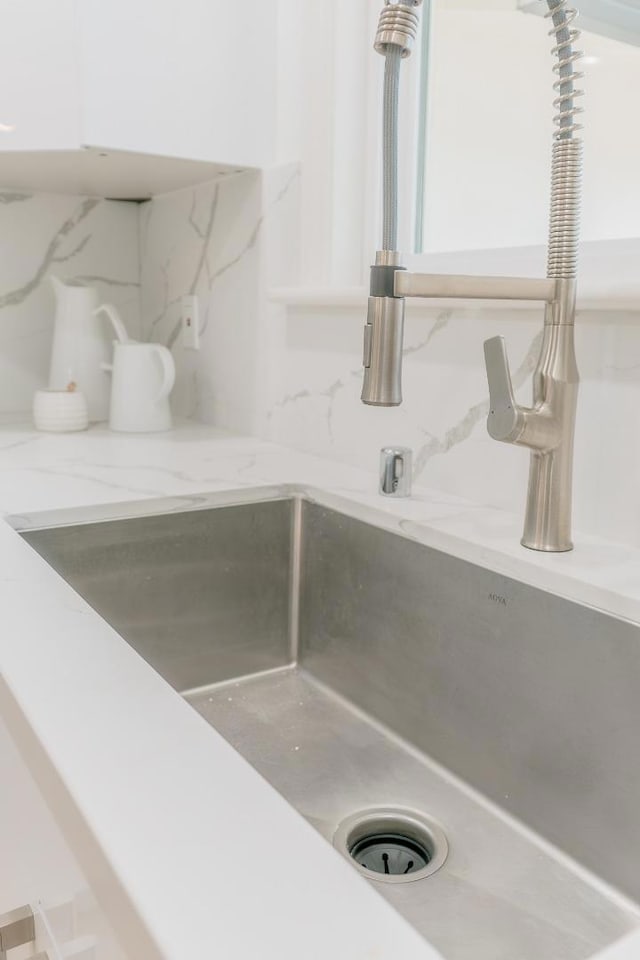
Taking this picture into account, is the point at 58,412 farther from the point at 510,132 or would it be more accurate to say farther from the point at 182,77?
the point at 510,132

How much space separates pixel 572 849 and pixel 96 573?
0.55 meters

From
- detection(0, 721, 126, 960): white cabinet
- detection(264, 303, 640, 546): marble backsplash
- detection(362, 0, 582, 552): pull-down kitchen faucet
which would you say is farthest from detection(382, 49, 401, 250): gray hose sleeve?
detection(0, 721, 126, 960): white cabinet

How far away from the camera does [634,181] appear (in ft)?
3.07

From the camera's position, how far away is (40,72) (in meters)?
1.15

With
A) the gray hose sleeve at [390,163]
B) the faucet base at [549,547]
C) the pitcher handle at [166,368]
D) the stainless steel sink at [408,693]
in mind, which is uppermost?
the gray hose sleeve at [390,163]

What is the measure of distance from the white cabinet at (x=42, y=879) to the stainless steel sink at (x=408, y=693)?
290 millimetres

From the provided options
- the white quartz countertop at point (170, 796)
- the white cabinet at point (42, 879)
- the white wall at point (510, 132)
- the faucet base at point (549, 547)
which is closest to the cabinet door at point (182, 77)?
the white wall at point (510, 132)

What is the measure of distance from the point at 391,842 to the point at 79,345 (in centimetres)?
111

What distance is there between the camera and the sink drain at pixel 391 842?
2.41 ft

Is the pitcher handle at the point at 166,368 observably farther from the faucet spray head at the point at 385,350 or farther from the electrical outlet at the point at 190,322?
the faucet spray head at the point at 385,350

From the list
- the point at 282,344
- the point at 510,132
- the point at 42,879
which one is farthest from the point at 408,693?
the point at 510,132

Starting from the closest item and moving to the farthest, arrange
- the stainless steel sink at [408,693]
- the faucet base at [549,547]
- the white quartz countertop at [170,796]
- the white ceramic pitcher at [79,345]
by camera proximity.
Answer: the white quartz countertop at [170,796] < the stainless steel sink at [408,693] < the faucet base at [549,547] < the white ceramic pitcher at [79,345]

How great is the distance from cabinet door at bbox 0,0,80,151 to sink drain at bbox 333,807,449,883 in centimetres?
95

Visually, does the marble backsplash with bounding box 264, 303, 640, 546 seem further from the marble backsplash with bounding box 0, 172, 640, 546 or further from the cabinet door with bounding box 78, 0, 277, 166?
the cabinet door with bounding box 78, 0, 277, 166
